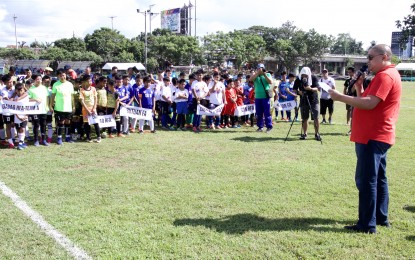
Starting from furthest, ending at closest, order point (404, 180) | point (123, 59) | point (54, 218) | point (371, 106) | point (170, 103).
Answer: point (123, 59), point (170, 103), point (404, 180), point (54, 218), point (371, 106)

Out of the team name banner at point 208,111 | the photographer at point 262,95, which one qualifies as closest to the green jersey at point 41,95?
the team name banner at point 208,111

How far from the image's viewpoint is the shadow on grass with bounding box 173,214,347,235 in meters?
4.55

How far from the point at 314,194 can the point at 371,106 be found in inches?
82.4

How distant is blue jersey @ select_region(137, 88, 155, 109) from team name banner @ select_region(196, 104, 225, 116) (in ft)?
5.06

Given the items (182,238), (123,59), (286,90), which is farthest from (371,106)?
(123,59)

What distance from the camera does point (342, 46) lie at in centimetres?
13738

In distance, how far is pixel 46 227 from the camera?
4.54 m

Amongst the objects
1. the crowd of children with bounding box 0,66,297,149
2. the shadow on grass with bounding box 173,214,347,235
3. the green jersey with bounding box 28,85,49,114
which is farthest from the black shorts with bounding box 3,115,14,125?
the shadow on grass with bounding box 173,214,347,235

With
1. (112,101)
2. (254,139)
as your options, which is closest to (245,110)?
(254,139)

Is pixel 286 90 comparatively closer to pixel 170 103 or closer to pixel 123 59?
pixel 170 103

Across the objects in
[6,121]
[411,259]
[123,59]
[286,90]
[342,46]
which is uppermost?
[342,46]

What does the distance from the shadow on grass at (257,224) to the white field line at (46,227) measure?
1.22 m

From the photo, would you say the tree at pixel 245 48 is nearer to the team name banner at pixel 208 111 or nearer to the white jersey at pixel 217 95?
the white jersey at pixel 217 95

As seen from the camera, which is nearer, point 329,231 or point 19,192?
point 329,231
